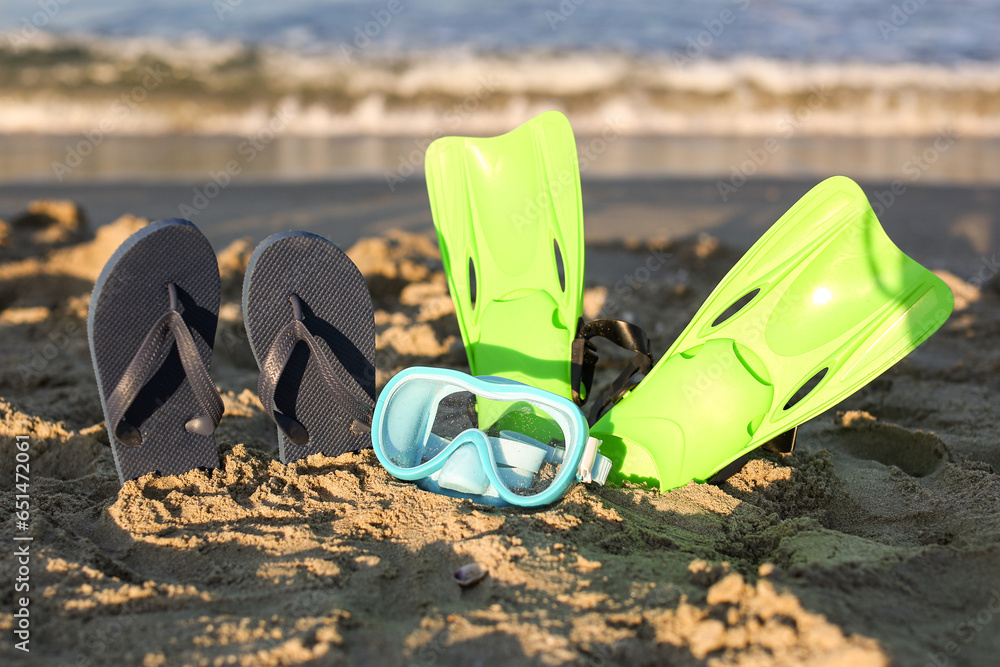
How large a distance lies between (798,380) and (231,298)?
103 inches

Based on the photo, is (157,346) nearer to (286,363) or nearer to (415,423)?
(286,363)

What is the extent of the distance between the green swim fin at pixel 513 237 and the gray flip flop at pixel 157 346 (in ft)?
2.72

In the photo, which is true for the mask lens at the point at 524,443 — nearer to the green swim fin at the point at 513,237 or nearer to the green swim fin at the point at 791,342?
the green swim fin at the point at 791,342

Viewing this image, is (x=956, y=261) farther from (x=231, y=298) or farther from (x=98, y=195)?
(x=98, y=195)

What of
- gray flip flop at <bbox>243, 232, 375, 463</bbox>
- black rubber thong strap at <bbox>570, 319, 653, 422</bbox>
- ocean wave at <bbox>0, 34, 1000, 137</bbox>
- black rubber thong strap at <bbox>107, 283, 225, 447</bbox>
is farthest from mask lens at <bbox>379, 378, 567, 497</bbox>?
ocean wave at <bbox>0, 34, 1000, 137</bbox>

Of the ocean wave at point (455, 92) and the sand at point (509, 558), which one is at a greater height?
the ocean wave at point (455, 92)

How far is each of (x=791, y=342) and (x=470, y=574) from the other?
1054 millimetres

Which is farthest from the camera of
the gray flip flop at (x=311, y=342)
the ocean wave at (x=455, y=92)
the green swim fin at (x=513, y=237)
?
the ocean wave at (x=455, y=92)

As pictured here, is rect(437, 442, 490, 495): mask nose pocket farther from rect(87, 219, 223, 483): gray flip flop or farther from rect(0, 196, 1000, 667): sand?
rect(87, 219, 223, 483): gray flip flop

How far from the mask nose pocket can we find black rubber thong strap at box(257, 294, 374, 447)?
35cm

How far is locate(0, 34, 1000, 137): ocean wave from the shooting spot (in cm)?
784

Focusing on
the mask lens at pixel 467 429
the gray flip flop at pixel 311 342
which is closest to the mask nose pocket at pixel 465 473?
the mask lens at pixel 467 429

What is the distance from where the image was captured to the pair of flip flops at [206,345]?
1.73 meters

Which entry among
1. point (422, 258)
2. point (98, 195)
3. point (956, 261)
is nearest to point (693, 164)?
point (956, 261)
